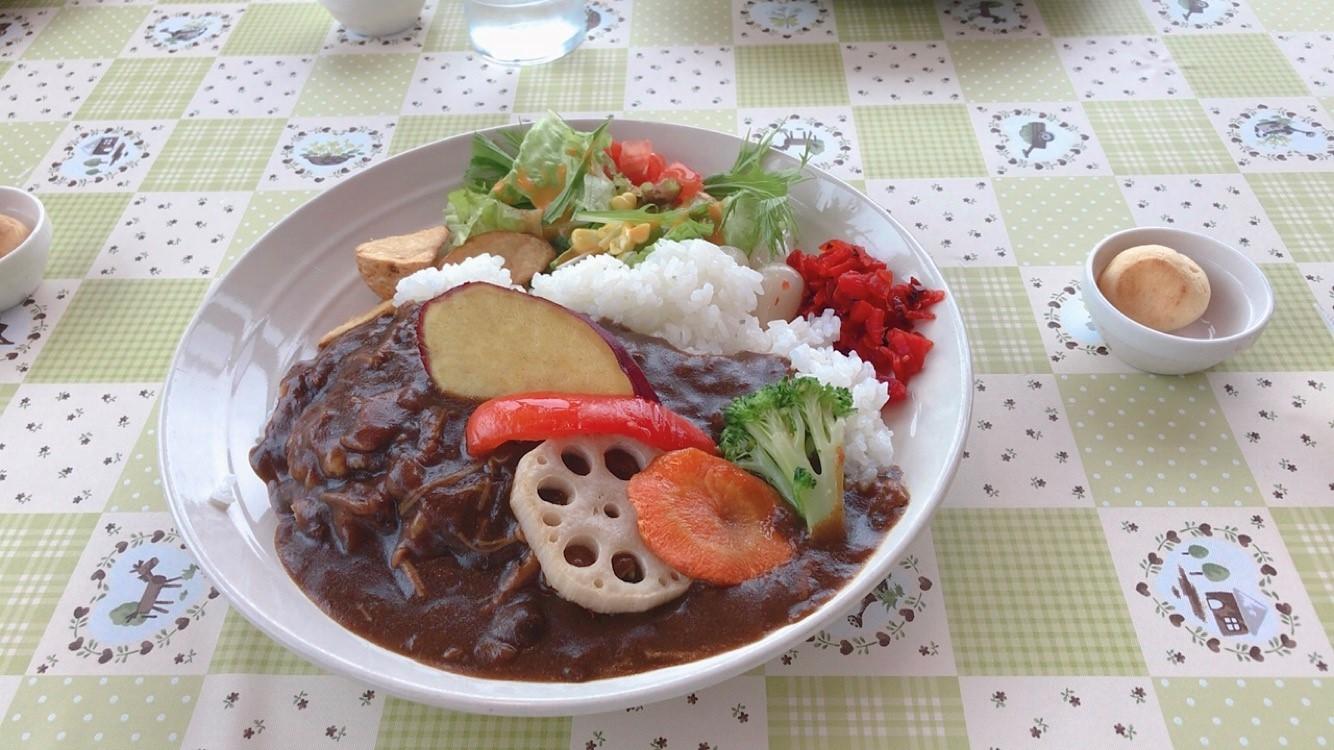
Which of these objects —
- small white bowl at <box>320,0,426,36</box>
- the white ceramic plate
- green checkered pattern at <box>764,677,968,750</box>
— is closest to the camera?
the white ceramic plate

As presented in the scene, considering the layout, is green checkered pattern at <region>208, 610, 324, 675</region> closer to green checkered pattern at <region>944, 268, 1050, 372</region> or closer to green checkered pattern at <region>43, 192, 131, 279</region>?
Result: green checkered pattern at <region>43, 192, 131, 279</region>

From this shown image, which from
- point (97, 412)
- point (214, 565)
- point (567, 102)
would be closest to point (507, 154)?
point (567, 102)

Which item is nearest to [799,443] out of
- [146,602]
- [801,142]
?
[146,602]

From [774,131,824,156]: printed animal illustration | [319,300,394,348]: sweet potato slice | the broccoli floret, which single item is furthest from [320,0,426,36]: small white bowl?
the broccoli floret

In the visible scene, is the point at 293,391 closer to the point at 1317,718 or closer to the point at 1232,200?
the point at 1317,718

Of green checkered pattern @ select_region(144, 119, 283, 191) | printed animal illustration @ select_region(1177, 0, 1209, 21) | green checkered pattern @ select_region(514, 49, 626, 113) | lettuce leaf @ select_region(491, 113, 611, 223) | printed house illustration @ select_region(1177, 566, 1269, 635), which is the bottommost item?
printed house illustration @ select_region(1177, 566, 1269, 635)

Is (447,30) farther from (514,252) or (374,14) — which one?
(514,252)

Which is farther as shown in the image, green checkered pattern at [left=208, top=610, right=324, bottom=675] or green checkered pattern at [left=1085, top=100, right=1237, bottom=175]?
green checkered pattern at [left=1085, top=100, right=1237, bottom=175]

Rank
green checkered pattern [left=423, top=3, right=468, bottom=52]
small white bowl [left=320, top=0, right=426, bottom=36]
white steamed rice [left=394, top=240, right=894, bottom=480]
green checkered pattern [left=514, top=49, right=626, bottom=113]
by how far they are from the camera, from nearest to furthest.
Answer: white steamed rice [left=394, top=240, right=894, bottom=480]
green checkered pattern [left=514, top=49, right=626, bottom=113]
small white bowl [left=320, top=0, right=426, bottom=36]
green checkered pattern [left=423, top=3, right=468, bottom=52]
